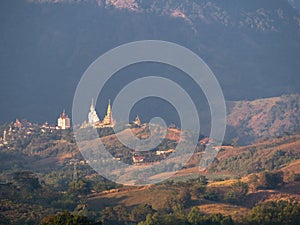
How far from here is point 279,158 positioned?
11169cm

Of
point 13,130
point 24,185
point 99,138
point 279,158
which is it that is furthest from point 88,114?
point 24,185

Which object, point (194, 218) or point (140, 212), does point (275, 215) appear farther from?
point (140, 212)

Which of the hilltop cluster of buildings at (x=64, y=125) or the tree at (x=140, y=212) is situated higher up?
the hilltop cluster of buildings at (x=64, y=125)

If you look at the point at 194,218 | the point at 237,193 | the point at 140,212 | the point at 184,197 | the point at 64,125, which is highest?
the point at 64,125

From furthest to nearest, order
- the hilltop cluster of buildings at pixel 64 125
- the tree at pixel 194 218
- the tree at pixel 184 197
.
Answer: the hilltop cluster of buildings at pixel 64 125 → the tree at pixel 184 197 → the tree at pixel 194 218

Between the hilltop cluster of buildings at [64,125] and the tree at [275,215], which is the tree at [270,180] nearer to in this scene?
the tree at [275,215]

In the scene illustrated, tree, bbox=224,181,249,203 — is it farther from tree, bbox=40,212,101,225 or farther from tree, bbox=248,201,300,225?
tree, bbox=40,212,101,225

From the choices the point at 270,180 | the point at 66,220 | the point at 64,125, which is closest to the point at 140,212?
the point at 270,180

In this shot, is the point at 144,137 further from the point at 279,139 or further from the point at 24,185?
the point at 24,185

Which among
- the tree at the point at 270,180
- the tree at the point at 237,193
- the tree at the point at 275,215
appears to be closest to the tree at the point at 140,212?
the tree at the point at 275,215

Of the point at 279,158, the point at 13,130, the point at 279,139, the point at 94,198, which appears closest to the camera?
the point at 94,198

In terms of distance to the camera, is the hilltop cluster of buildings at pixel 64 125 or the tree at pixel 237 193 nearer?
the tree at pixel 237 193

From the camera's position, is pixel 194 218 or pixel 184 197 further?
pixel 184 197

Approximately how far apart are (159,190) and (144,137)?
176 feet
